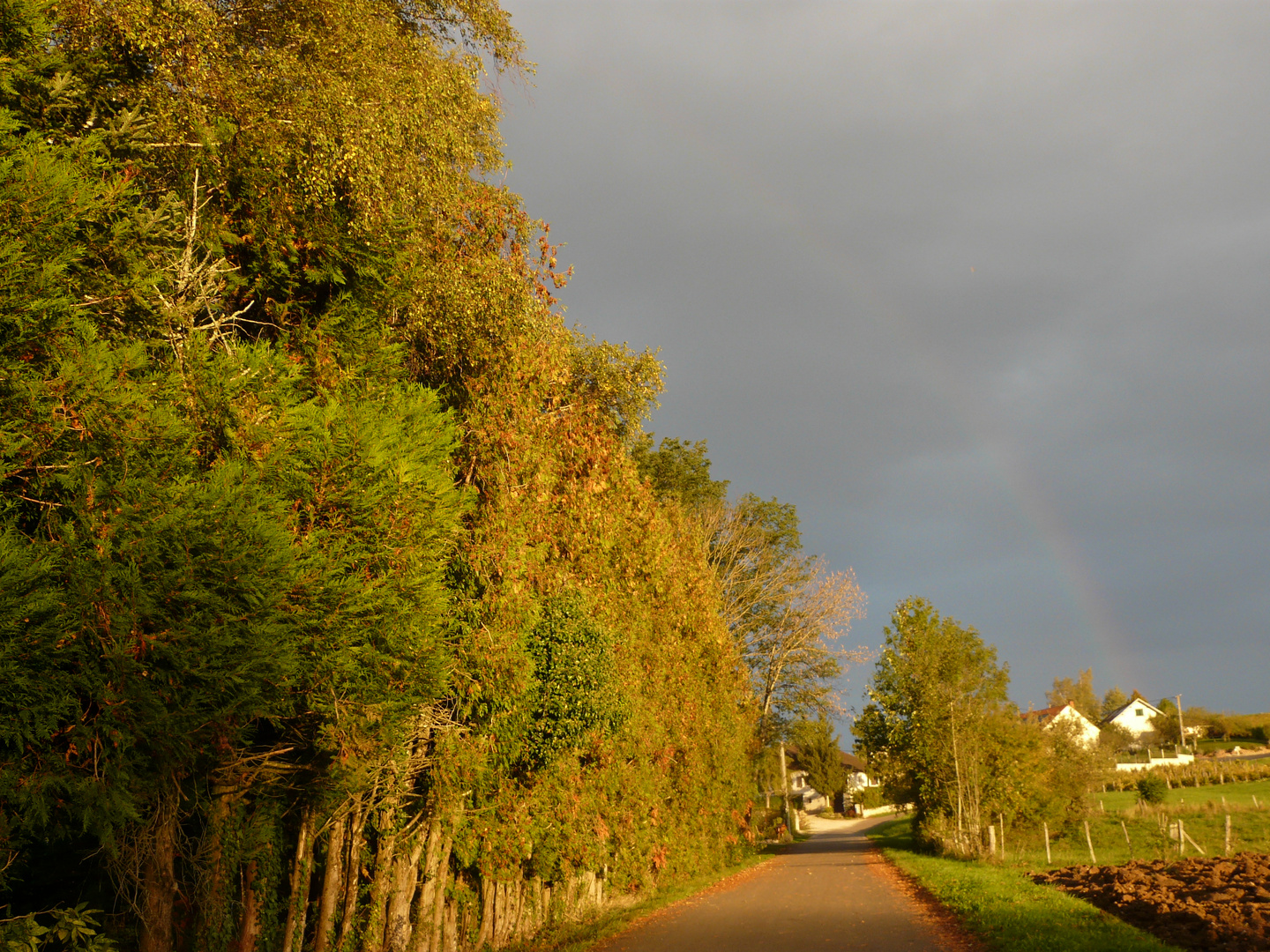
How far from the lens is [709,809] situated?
85.9ft

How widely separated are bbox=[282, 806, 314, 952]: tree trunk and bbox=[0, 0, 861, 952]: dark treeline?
52 millimetres

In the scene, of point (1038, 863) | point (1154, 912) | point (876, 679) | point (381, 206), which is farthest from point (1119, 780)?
point (381, 206)

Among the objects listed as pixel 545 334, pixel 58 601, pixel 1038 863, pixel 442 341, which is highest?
pixel 545 334

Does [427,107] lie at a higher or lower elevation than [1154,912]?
higher

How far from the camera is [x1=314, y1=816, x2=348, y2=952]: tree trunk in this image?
835cm

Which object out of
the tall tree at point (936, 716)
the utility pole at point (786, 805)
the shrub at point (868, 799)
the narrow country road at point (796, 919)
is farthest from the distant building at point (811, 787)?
the narrow country road at point (796, 919)

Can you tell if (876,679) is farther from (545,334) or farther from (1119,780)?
(1119,780)

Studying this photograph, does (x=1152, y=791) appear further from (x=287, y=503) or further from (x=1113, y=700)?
(x=1113, y=700)

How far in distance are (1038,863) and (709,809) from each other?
365 inches

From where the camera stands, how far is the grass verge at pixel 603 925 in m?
12.3

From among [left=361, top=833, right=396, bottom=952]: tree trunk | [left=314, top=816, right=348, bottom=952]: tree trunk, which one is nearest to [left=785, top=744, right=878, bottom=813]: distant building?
[left=361, top=833, right=396, bottom=952]: tree trunk

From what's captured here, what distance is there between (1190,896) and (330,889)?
14154mm

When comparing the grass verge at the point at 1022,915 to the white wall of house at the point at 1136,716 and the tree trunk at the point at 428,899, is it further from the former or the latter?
the white wall of house at the point at 1136,716

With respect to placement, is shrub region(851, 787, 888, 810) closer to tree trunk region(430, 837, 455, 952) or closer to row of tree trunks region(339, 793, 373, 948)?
tree trunk region(430, 837, 455, 952)
